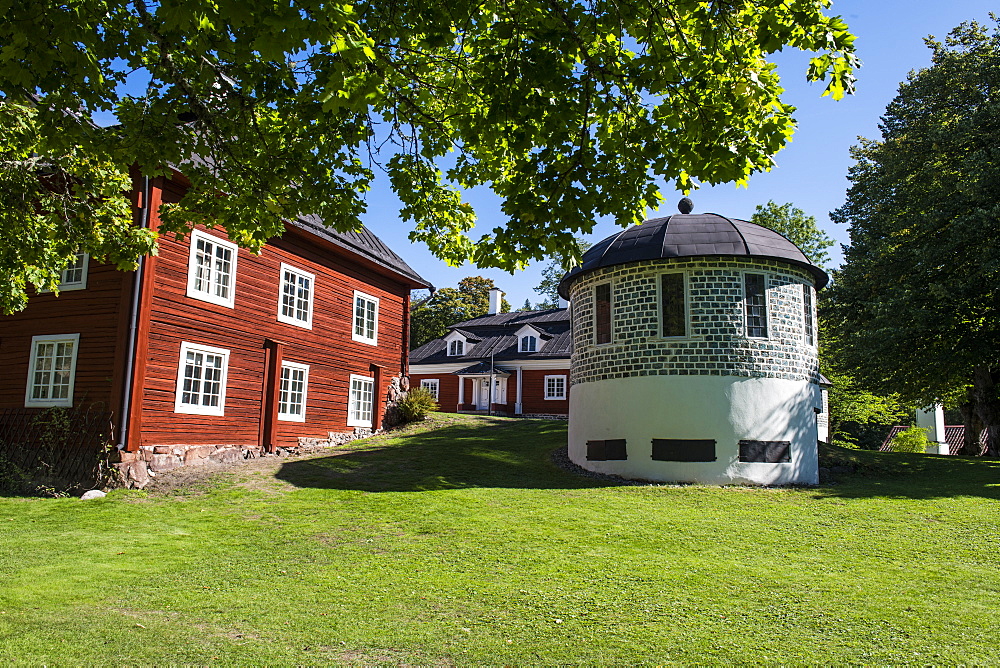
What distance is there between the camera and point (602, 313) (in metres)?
16.8

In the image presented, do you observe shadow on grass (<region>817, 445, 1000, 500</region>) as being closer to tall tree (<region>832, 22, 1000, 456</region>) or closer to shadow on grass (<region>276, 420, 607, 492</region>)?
tall tree (<region>832, 22, 1000, 456</region>)

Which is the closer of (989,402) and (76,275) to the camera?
(76,275)

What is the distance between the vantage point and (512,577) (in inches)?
306

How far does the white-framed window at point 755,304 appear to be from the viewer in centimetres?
1543

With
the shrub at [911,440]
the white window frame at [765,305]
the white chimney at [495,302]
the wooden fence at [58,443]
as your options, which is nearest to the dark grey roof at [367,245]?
Answer: the wooden fence at [58,443]

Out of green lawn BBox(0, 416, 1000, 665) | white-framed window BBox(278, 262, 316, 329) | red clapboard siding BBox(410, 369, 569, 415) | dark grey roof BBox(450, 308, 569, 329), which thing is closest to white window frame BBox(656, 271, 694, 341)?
green lawn BBox(0, 416, 1000, 665)

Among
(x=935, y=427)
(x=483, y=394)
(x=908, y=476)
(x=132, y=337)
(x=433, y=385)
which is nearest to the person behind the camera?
(x=132, y=337)

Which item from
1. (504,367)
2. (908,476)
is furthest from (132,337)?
(504,367)

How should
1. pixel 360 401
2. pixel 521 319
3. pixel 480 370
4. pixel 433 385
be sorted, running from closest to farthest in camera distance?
pixel 360 401 → pixel 480 370 → pixel 433 385 → pixel 521 319

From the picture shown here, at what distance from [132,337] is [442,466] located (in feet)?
23.4

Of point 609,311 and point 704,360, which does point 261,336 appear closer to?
point 609,311

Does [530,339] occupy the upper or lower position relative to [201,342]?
upper

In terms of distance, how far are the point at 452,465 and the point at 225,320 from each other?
21.3 feet

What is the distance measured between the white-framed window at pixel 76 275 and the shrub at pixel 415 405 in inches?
430
